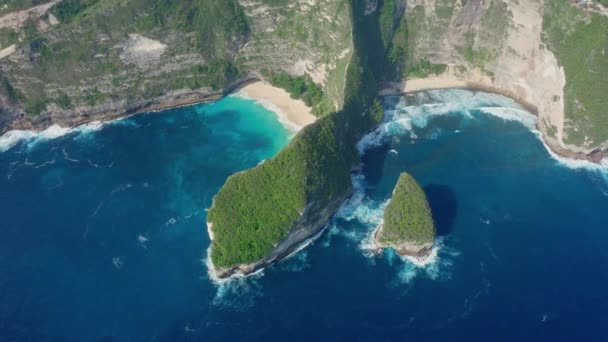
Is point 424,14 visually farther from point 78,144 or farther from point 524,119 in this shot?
point 78,144

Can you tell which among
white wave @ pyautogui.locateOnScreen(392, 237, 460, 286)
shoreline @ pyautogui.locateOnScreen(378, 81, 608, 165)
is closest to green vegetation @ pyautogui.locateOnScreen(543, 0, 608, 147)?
shoreline @ pyautogui.locateOnScreen(378, 81, 608, 165)

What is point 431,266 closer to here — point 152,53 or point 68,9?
point 152,53

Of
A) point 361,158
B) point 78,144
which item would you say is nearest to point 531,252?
point 361,158

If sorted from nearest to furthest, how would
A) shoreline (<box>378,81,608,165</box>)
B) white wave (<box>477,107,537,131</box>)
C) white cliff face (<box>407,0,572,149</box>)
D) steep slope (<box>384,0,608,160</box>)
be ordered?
steep slope (<box>384,0,608,160</box>) → white cliff face (<box>407,0,572,149</box>) → white wave (<box>477,107,537,131</box>) → shoreline (<box>378,81,608,165</box>)

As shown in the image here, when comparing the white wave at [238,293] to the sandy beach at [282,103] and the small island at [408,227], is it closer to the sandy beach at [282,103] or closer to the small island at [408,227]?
the small island at [408,227]

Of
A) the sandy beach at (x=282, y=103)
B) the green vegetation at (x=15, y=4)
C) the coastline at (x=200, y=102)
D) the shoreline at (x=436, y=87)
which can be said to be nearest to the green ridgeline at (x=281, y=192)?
the sandy beach at (x=282, y=103)

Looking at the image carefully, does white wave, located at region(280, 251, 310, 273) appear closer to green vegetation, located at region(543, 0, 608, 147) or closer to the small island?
the small island
